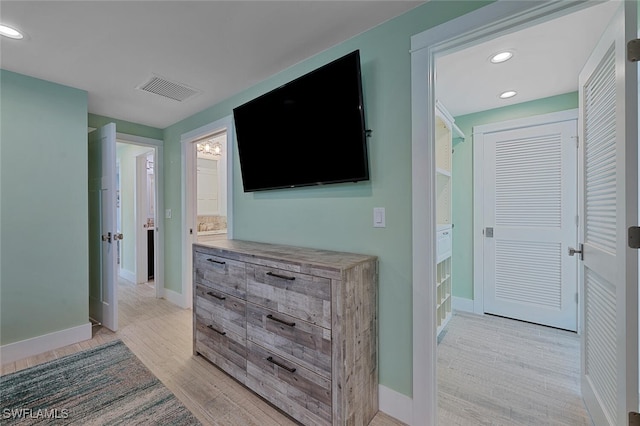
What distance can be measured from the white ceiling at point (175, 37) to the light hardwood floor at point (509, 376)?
2437mm

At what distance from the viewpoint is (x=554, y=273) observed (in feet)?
9.43

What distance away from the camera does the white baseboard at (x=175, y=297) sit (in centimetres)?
344

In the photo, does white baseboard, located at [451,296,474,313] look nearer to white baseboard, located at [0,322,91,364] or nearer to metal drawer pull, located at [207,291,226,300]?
metal drawer pull, located at [207,291,226,300]

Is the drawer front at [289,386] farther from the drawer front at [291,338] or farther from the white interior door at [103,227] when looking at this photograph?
the white interior door at [103,227]

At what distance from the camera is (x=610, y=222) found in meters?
1.33

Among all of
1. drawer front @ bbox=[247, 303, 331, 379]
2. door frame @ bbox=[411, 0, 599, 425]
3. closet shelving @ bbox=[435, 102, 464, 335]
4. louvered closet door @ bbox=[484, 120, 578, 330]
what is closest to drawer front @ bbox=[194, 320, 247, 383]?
drawer front @ bbox=[247, 303, 331, 379]

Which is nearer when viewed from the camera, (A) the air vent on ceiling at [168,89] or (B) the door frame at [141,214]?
(A) the air vent on ceiling at [168,89]

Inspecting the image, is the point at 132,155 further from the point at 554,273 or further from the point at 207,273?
the point at 554,273

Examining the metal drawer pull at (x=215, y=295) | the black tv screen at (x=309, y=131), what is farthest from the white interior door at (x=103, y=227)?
the black tv screen at (x=309, y=131)

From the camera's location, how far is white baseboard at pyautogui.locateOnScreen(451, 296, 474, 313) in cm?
331

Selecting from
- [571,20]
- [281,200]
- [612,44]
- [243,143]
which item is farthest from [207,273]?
[571,20]

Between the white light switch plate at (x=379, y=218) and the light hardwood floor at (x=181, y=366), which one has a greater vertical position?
the white light switch plate at (x=379, y=218)

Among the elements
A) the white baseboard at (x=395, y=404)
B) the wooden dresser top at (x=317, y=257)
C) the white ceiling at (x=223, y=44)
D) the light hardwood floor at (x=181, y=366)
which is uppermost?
the white ceiling at (x=223, y=44)

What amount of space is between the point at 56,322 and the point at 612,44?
4314mm
